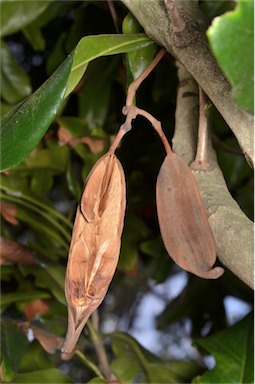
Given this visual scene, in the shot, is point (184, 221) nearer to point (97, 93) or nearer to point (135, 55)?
point (135, 55)

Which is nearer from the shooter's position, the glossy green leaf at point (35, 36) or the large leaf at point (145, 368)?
the large leaf at point (145, 368)

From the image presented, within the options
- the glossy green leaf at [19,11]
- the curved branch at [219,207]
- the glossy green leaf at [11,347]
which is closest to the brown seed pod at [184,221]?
the curved branch at [219,207]

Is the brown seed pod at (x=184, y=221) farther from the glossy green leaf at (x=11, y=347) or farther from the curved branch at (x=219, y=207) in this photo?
the glossy green leaf at (x=11, y=347)

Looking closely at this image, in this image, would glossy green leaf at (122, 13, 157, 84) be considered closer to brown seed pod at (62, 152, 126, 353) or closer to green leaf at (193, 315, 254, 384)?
brown seed pod at (62, 152, 126, 353)

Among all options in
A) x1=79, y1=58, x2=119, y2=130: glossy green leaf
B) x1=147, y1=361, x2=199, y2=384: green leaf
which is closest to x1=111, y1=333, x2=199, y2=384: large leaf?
x1=147, y1=361, x2=199, y2=384: green leaf

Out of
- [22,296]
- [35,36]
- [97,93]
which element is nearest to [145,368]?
[22,296]

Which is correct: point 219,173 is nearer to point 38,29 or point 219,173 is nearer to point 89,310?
point 89,310
